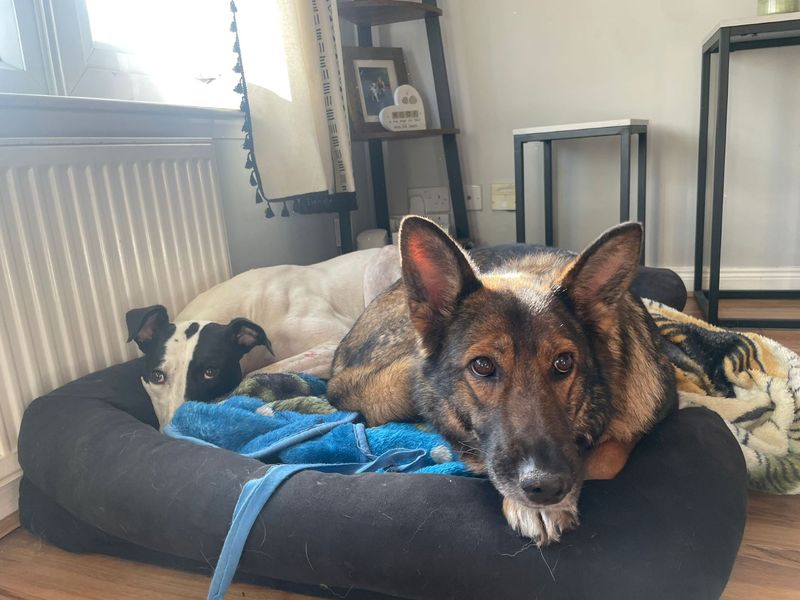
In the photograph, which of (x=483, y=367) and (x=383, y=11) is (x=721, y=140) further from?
(x=483, y=367)

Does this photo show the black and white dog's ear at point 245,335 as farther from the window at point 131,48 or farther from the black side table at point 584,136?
the black side table at point 584,136

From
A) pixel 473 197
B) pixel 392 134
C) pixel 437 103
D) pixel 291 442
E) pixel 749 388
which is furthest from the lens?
pixel 473 197

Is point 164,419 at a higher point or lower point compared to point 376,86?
lower

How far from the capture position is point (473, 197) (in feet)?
13.9

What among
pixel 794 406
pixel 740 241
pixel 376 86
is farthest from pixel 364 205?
pixel 794 406

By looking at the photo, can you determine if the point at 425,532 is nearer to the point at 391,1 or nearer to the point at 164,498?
the point at 164,498

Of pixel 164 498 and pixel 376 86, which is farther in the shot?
pixel 376 86

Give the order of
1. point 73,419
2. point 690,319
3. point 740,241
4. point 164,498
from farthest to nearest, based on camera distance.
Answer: point 740,241, point 690,319, point 73,419, point 164,498

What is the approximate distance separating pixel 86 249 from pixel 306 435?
39.1 inches

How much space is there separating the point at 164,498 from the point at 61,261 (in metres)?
0.93

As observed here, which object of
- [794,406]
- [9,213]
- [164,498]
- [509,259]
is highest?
[9,213]

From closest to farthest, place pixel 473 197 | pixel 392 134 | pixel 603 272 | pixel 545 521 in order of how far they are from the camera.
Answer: pixel 545 521 → pixel 603 272 → pixel 392 134 → pixel 473 197

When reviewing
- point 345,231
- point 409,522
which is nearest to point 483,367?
point 409,522

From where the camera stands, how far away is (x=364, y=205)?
4305mm
